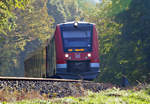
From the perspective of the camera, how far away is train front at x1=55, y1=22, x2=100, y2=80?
49.0 ft

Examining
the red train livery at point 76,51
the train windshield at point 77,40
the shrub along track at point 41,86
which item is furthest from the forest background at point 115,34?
the shrub along track at point 41,86

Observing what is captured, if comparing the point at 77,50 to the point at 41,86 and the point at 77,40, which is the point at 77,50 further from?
the point at 41,86

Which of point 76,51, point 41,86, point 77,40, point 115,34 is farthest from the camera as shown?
point 115,34

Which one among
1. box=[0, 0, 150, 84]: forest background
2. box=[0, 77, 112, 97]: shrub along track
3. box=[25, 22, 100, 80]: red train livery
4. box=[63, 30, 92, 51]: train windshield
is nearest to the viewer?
box=[0, 77, 112, 97]: shrub along track

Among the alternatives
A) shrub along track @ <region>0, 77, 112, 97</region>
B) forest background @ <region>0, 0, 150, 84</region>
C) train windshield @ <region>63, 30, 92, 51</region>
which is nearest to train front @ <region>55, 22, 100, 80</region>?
train windshield @ <region>63, 30, 92, 51</region>

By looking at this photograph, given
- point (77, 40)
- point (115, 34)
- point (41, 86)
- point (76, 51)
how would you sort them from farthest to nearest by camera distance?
point (115, 34) → point (77, 40) → point (76, 51) → point (41, 86)

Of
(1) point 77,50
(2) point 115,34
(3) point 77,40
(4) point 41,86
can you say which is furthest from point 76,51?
(2) point 115,34

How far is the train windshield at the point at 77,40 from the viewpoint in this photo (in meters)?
15.2

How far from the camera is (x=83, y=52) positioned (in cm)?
1512

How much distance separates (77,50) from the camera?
15102mm

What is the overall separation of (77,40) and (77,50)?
1.83 feet

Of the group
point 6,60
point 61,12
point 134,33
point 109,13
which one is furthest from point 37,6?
point 61,12

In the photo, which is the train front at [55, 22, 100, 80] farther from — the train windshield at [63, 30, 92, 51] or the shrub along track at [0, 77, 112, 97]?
the shrub along track at [0, 77, 112, 97]

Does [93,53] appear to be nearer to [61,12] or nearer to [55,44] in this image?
[55,44]
